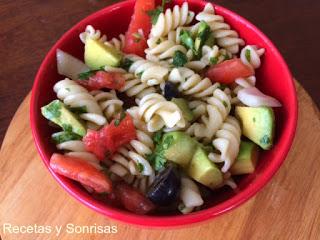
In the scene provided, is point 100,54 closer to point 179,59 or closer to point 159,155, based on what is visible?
point 179,59

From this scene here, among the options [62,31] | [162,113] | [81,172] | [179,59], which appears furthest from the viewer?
[62,31]

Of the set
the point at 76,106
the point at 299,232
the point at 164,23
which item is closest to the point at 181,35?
the point at 164,23

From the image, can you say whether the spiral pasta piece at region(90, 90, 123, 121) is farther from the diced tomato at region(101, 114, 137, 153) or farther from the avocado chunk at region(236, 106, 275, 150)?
the avocado chunk at region(236, 106, 275, 150)

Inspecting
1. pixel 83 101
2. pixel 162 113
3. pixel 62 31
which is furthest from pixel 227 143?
pixel 62 31

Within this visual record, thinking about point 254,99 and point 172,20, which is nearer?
point 254,99

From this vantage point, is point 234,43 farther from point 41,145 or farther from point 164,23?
point 41,145

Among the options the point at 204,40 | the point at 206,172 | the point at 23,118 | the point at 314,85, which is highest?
the point at 204,40

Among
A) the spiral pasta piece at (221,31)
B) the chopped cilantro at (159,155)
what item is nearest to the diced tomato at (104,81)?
the chopped cilantro at (159,155)
